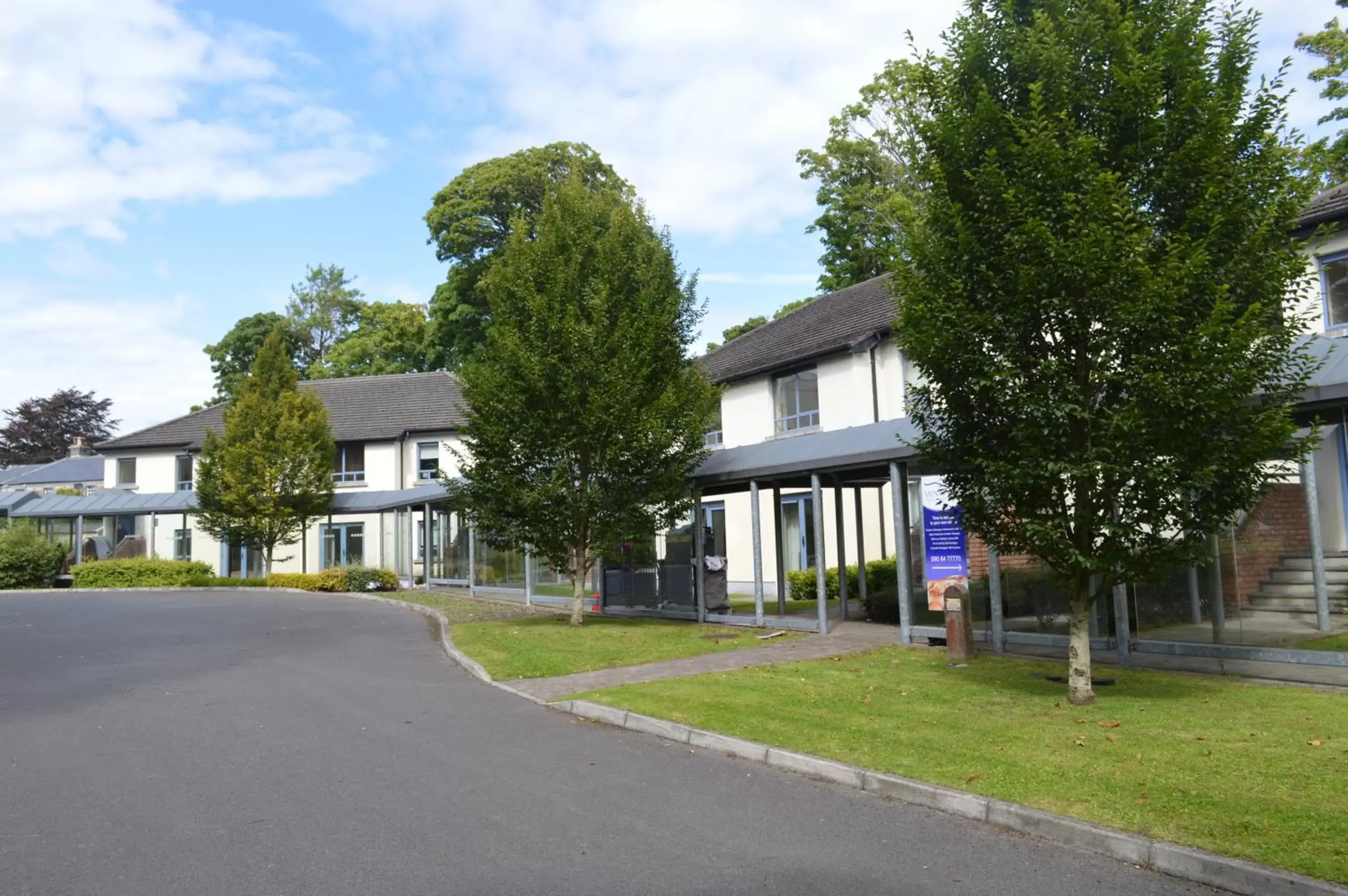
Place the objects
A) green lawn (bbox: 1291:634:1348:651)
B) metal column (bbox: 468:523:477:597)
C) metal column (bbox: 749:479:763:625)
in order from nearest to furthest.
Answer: green lawn (bbox: 1291:634:1348:651)
metal column (bbox: 749:479:763:625)
metal column (bbox: 468:523:477:597)

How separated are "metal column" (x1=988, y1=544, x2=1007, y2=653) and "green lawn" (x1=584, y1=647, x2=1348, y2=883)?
3.72 ft

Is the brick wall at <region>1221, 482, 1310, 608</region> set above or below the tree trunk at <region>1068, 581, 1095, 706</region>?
above

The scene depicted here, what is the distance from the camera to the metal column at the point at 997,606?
13.8 m

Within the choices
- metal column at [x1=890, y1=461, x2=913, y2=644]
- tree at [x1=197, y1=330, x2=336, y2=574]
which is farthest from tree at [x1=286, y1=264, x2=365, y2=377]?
Result: metal column at [x1=890, y1=461, x2=913, y2=644]

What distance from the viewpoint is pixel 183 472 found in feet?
155

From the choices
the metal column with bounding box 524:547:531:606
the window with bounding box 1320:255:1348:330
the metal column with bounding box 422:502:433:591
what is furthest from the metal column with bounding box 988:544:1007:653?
the metal column with bounding box 422:502:433:591

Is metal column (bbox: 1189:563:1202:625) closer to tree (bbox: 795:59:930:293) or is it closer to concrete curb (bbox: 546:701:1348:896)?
concrete curb (bbox: 546:701:1348:896)

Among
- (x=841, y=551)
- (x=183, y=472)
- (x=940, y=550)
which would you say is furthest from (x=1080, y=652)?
(x=183, y=472)

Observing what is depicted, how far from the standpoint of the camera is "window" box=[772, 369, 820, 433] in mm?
26703

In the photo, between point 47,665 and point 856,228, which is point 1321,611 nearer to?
point 47,665

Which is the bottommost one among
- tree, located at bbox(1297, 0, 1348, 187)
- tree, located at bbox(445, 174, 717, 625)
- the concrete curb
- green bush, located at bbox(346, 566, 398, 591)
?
the concrete curb

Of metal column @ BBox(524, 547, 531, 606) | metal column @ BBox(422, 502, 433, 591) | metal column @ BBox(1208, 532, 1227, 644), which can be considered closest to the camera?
metal column @ BBox(1208, 532, 1227, 644)

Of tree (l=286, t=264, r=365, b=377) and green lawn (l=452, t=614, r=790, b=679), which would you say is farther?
tree (l=286, t=264, r=365, b=377)

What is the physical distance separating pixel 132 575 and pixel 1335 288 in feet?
123
